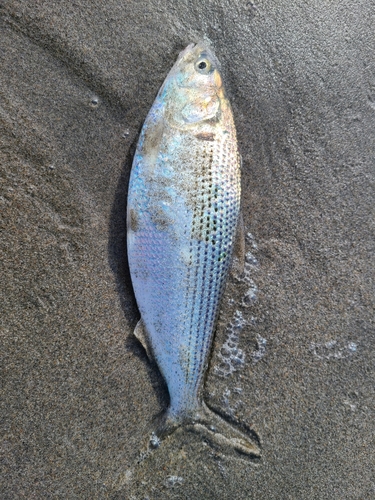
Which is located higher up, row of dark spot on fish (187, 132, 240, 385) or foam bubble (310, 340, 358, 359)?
row of dark spot on fish (187, 132, 240, 385)

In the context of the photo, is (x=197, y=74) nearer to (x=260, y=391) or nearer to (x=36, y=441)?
(x=260, y=391)

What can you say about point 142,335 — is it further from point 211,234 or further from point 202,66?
point 202,66

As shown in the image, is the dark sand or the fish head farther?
the fish head

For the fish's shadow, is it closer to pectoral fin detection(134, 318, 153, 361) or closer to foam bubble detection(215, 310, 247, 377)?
pectoral fin detection(134, 318, 153, 361)

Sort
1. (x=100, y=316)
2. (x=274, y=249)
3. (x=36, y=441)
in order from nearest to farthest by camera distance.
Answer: (x=36, y=441)
(x=100, y=316)
(x=274, y=249)

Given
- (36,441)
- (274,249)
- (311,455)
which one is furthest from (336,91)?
(36,441)

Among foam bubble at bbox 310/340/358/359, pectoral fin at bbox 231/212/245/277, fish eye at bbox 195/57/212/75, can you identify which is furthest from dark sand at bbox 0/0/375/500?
fish eye at bbox 195/57/212/75
